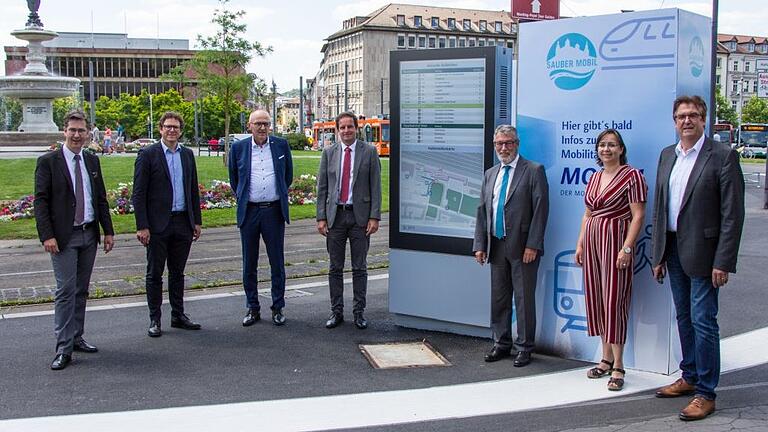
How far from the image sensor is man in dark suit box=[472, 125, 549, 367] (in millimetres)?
6738

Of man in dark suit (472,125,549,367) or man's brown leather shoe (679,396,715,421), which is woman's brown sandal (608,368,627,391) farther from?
man in dark suit (472,125,549,367)

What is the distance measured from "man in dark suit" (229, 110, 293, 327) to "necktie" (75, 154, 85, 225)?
1636 millimetres

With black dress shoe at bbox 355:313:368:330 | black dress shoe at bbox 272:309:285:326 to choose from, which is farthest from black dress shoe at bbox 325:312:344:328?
black dress shoe at bbox 272:309:285:326

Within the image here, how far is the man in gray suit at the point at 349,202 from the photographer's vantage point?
8.09m

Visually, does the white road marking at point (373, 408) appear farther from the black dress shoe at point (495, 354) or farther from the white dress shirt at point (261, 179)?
the white dress shirt at point (261, 179)

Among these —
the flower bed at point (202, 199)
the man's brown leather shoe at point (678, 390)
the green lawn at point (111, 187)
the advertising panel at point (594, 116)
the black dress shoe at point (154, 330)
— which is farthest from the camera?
the flower bed at point (202, 199)

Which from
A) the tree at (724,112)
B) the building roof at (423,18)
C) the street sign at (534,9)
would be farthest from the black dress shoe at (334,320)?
the building roof at (423,18)

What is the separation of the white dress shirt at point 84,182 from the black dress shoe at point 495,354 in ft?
12.3

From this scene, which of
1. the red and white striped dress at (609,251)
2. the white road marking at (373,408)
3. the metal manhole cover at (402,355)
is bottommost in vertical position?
the metal manhole cover at (402,355)

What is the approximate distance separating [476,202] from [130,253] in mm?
7399

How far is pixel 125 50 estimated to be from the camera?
13800 cm

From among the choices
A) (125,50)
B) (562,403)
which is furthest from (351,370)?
(125,50)

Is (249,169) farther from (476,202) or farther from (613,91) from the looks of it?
(613,91)

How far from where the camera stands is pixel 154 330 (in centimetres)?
781
